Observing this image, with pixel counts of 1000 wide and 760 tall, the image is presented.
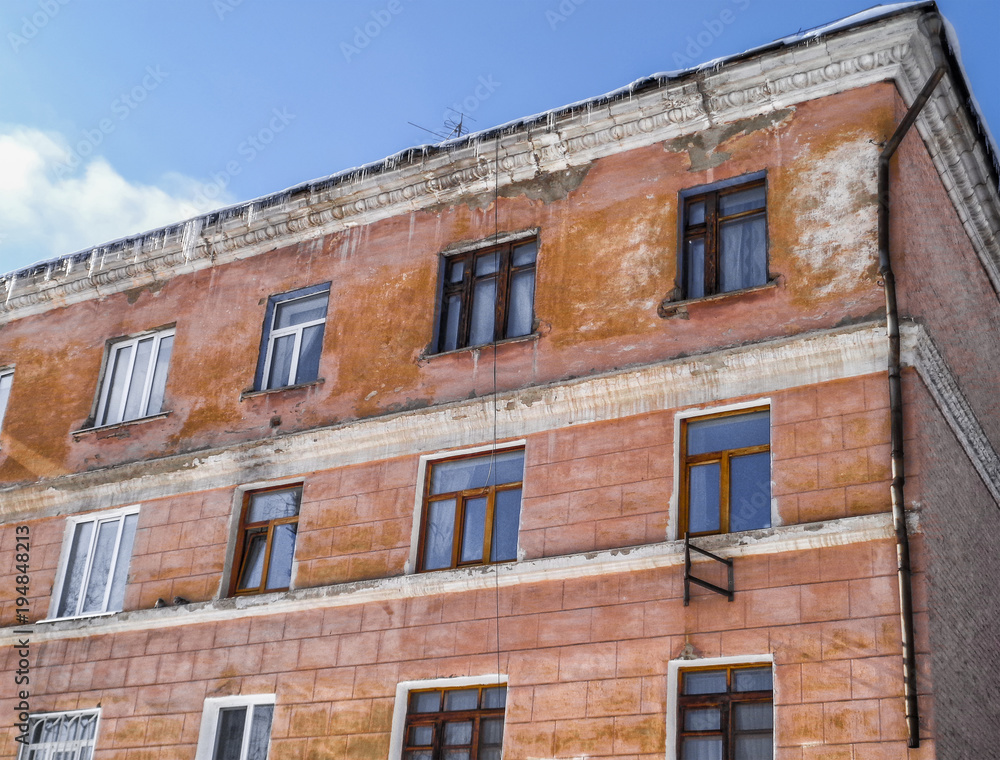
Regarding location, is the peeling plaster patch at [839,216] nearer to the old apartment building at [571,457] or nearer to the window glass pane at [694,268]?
the old apartment building at [571,457]

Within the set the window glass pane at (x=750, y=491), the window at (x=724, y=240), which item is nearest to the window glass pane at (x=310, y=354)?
the window at (x=724, y=240)

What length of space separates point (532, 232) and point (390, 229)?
2.22m

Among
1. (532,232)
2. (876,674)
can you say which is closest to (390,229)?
(532,232)

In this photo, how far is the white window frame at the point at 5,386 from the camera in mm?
19469

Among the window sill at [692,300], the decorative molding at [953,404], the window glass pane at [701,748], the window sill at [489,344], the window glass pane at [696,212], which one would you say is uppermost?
the window glass pane at [696,212]

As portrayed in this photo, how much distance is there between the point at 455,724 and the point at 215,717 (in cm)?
326

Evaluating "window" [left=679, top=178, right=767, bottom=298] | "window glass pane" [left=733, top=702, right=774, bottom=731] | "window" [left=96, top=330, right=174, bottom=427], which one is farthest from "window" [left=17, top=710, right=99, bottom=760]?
"window" [left=679, top=178, right=767, bottom=298]

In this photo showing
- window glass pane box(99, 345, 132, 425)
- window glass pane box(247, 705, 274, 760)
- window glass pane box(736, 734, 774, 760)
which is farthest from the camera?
window glass pane box(99, 345, 132, 425)

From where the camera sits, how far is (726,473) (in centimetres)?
1294

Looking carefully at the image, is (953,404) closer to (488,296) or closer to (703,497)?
(703,497)

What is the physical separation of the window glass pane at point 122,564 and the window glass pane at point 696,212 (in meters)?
8.19

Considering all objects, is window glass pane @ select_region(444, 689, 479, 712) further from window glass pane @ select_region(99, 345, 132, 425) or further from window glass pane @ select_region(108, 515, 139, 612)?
window glass pane @ select_region(99, 345, 132, 425)

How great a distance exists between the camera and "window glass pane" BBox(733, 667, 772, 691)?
11703 mm

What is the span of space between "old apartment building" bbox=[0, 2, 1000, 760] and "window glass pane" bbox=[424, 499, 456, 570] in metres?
0.03
